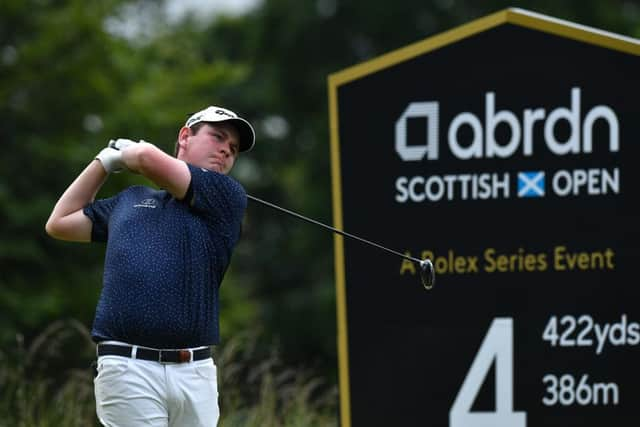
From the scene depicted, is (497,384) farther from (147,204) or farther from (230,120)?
(147,204)

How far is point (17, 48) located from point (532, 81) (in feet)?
35.3

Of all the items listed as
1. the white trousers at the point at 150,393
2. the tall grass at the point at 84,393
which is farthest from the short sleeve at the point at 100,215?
the tall grass at the point at 84,393

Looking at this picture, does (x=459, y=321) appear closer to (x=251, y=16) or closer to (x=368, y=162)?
(x=368, y=162)

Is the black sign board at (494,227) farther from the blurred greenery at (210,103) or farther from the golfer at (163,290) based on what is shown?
the golfer at (163,290)

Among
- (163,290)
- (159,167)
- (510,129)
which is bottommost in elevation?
(163,290)

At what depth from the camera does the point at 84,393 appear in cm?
707

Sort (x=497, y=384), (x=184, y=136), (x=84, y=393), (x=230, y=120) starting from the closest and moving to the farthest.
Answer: (x=230, y=120) < (x=184, y=136) < (x=497, y=384) < (x=84, y=393)

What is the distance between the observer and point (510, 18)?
6504 millimetres

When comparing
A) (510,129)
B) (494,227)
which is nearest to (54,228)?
(494,227)

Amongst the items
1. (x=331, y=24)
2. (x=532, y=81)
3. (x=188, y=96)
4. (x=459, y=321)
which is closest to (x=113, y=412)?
(x=459, y=321)

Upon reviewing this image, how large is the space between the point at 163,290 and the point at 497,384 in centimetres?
252

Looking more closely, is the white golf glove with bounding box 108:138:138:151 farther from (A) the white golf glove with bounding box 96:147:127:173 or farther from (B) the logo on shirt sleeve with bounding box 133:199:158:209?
(B) the logo on shirt sleeve with bounding box 133:199:158:209

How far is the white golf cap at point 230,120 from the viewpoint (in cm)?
457

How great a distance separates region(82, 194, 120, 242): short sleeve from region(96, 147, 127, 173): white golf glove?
0.58 ft
